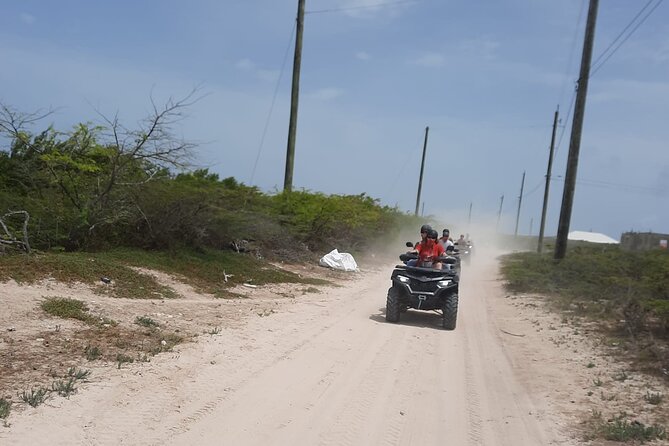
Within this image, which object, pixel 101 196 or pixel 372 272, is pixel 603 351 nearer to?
pixel 101 196

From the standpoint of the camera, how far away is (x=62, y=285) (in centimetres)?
1039

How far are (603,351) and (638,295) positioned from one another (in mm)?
2734

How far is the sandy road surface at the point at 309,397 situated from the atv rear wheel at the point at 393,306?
1.24 m

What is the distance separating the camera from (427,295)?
11547 mm

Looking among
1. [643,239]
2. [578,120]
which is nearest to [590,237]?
[643,239]

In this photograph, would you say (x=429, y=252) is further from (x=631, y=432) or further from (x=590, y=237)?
(x=590, y=237)

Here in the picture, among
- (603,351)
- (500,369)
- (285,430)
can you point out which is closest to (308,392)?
(285,430)

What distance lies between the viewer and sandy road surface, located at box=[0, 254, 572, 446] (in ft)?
17.3

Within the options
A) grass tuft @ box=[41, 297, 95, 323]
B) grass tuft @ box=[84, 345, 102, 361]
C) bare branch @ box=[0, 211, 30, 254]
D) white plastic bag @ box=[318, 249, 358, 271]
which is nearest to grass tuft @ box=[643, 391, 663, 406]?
grass tuft @ box=[84, 345, 102, 361]

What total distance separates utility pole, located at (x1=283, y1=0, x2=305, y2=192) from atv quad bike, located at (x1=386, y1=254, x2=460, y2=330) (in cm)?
1226

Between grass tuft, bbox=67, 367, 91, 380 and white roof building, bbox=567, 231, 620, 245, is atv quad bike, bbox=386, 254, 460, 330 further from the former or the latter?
white roof building, bbox=567, 231, 620, 245

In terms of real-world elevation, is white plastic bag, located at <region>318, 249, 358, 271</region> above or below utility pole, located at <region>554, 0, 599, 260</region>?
below

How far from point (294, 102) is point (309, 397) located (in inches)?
724

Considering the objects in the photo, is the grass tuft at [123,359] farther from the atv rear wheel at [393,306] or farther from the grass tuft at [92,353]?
the atv rear wheel at [393,306]
